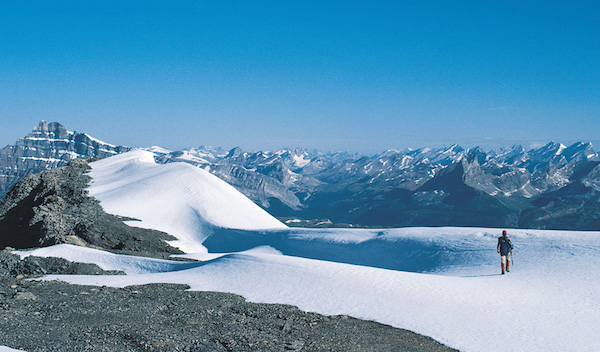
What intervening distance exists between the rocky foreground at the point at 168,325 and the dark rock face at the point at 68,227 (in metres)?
21.9

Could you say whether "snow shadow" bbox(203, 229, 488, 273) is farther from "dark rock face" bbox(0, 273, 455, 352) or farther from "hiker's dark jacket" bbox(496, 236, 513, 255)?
"dark rock face" bbox(0, 273, 455, 352)

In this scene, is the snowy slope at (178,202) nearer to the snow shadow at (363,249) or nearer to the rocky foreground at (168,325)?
the snow shadow at (363,249)

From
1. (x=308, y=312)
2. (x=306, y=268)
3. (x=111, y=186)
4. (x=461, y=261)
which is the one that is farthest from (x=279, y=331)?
(x=111, y=186)

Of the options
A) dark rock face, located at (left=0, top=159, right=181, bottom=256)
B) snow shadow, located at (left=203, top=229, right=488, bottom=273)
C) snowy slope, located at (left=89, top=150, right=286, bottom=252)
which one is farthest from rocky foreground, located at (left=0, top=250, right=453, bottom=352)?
snowy slope, located at (left=89, top=150, right=286, bottom=252)

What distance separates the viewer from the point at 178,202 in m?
71.9

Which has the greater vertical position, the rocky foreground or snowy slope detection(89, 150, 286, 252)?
snowy slope detection(89, 150, 286, 252)

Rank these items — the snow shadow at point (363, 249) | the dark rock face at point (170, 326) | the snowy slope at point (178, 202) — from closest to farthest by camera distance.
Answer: the dark rock face at point (170, 326) → the snow shadow at point (363, 249) → the snowy slope at point (178, 202)

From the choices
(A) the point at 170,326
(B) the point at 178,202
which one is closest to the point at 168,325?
(A) the point at 170,326

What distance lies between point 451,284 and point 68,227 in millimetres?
41206

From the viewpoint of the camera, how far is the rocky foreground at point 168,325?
1446 centimetres

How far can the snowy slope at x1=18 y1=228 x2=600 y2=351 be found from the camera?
18.1 meters

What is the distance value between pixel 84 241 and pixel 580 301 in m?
44.3

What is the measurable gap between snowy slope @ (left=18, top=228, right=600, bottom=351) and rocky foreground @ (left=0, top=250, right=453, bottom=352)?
1823 mm

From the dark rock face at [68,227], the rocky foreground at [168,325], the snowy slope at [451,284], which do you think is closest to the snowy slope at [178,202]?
the dark rock face at [68,227]
